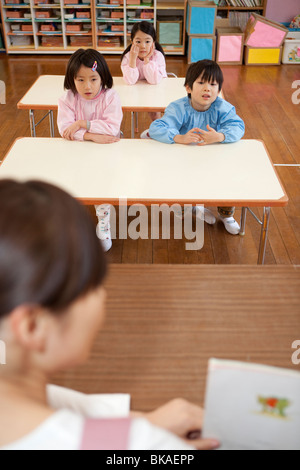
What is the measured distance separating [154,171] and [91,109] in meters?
0.76

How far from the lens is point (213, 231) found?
107 inches

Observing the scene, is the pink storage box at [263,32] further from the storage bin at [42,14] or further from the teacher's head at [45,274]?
the teacher's head at [45,274]

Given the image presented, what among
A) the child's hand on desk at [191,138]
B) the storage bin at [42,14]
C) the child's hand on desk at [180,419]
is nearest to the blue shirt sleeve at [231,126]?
the child's hand on desk at [191,138]

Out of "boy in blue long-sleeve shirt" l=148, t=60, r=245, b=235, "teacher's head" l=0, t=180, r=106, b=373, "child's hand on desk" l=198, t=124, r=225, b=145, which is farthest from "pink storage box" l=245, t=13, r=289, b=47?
"teacher's head" l=0, t=180, r=106, b=373

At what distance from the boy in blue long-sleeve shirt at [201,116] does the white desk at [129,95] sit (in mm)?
355

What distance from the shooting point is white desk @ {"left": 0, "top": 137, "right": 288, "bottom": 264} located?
176 cm

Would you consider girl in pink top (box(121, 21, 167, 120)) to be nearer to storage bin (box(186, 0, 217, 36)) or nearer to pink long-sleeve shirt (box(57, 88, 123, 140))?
pink long-sleeve shirt (box(57, 88, 123, 140))

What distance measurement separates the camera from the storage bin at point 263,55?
5.68 m

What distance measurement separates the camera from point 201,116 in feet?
8.00

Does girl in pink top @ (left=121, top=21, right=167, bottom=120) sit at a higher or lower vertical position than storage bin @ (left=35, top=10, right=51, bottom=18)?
higher

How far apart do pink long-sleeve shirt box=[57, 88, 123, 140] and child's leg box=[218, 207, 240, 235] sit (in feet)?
2.33

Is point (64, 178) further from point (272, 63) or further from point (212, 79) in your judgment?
point (272, 63)

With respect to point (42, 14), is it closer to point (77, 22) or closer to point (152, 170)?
point (77, 22)

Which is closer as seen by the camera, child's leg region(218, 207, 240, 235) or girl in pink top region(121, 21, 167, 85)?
child's leg region(218, 207, 240, 235)
